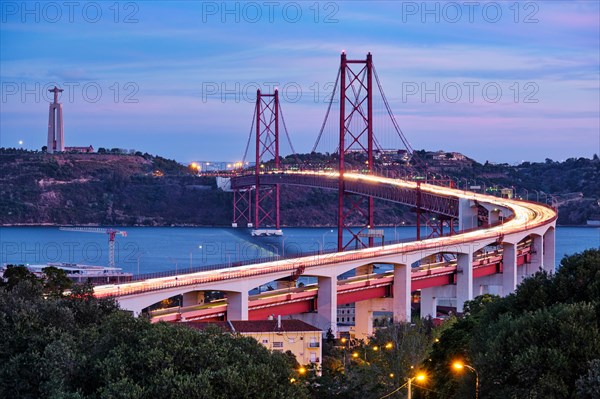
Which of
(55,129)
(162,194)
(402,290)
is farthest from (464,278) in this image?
(55,129)

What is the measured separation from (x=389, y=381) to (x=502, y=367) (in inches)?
215

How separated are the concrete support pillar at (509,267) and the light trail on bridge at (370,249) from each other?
71cm

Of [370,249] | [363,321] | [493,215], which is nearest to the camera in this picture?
[363,321]

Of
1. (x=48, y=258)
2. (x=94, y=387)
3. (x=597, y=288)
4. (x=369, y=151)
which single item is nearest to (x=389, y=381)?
(x=597, y=288)

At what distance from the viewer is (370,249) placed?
36094 mm

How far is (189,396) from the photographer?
563 inches

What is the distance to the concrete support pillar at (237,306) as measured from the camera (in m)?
28.5

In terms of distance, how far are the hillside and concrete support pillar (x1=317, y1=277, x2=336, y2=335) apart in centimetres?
6442

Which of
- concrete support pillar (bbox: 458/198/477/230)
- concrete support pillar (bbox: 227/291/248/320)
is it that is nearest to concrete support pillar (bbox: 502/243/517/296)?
concrete support pillar (bbox: 458/198/477/230)

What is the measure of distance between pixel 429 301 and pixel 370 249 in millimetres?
3879

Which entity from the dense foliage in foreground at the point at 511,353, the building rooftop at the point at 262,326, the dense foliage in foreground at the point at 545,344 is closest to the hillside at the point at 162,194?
the building rooftop at the point at 262,326

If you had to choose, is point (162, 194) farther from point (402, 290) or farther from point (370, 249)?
point (402, 290)

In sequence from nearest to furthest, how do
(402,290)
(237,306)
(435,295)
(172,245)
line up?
(237,306) → (402,290) → (435,295) → (172,245)

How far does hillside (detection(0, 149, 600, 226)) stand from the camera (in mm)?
102188
